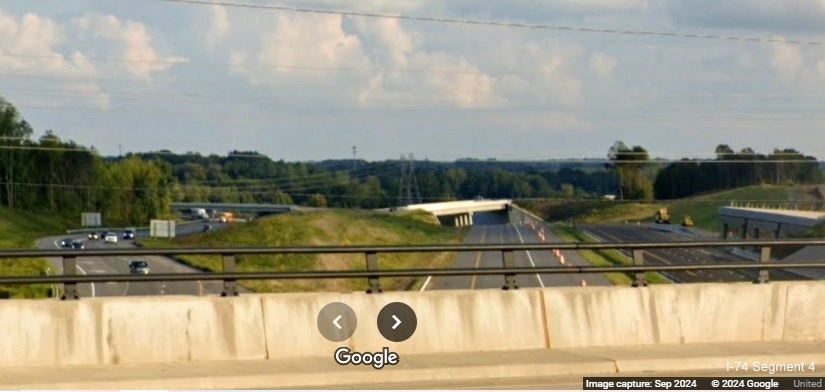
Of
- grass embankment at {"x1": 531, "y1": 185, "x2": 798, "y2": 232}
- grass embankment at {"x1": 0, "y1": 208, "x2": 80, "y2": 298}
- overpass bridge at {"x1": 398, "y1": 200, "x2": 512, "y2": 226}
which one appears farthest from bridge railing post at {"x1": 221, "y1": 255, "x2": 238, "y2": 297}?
overpass bridge at {"x1": 398, "y1": 200, "x2": 512, "y2": 226}

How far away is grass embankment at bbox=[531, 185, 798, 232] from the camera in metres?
98.4

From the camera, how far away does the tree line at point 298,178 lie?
106625 millimetres

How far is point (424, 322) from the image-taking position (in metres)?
16.3

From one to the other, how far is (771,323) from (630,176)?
A: 316 ft

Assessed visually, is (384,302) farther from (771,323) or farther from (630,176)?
(630,176)

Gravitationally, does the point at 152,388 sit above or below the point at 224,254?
below

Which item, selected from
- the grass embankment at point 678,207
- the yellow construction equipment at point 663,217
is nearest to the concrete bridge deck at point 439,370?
the grass embankment at point 678,207

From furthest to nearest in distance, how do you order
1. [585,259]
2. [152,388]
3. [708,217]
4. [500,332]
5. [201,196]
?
[201,196]
[708,217]
[585,259]
[500,332]
[152,388]

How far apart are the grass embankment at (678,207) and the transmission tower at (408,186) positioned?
1288 centimetres

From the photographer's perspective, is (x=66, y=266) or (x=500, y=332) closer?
(x=66, y=266)

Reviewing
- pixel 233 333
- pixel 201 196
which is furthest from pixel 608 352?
Result: pixel 201 196

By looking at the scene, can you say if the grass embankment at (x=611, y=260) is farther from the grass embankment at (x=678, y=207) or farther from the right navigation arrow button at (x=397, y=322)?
the right navigation arrow button at (x=397, y=322)

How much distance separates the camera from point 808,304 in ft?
60.7

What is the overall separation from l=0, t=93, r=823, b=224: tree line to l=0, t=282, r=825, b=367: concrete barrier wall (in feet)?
250
